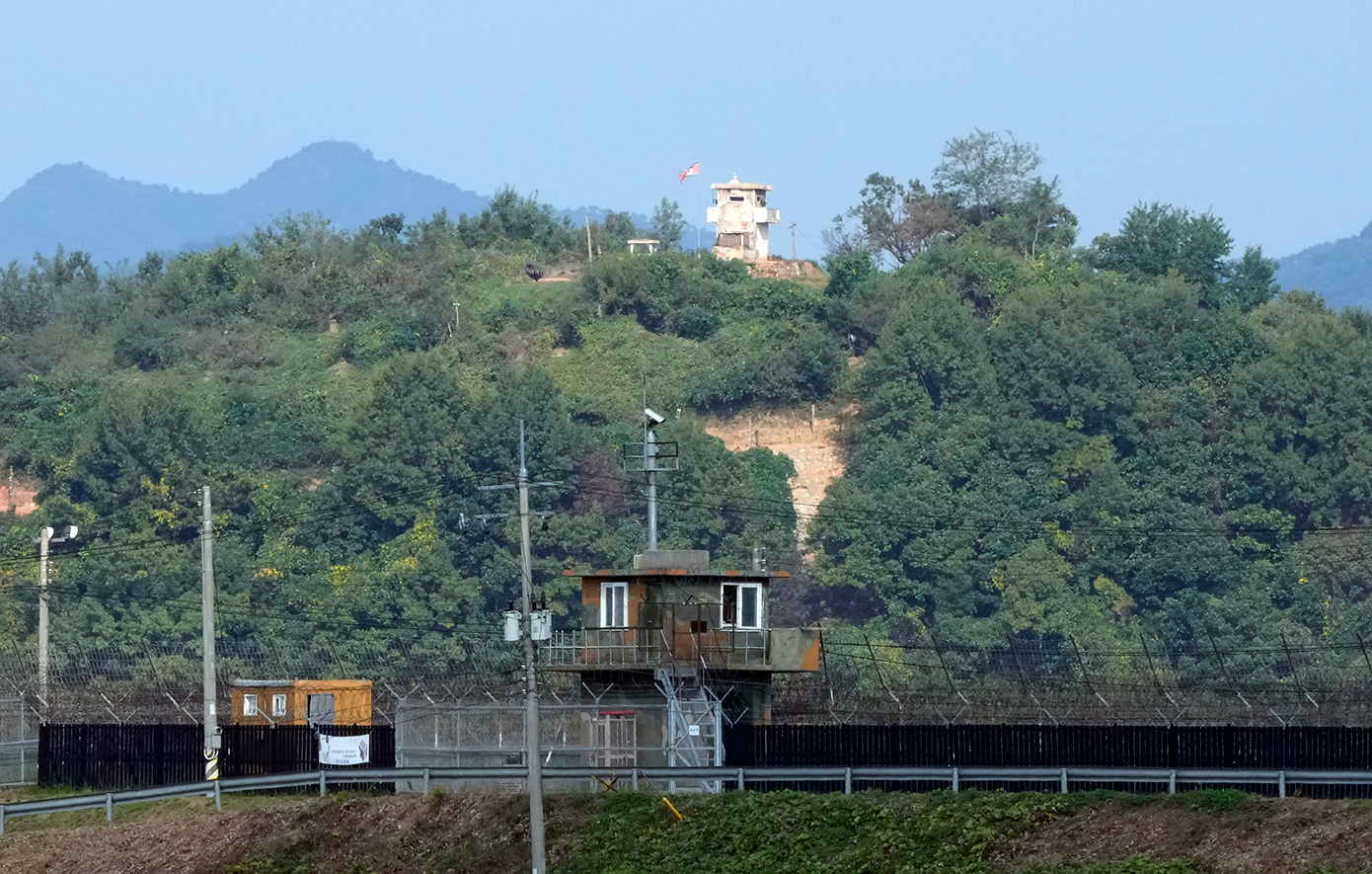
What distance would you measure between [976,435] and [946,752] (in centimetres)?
7697

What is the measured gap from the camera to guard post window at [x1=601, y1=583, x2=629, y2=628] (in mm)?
51969

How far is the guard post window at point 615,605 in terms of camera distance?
5197 centimetres

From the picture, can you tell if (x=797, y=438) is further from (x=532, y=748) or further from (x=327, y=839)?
(x=532, y=748)

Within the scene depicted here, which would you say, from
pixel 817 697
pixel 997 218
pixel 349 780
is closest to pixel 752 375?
pixel 997 218

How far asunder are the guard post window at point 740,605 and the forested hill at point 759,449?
4660 cm

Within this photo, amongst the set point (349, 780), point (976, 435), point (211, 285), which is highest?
point (211, 285)

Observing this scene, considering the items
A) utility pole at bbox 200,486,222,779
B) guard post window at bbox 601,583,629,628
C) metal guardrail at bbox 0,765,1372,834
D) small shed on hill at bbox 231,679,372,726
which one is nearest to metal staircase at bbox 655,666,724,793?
guard post window at bbox 601,583,629,628

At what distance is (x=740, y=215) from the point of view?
16525 cm

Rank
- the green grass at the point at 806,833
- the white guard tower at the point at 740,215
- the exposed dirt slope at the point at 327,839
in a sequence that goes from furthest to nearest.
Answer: the white guard tower at the point at 740,215, the exposed dirt slope at the point at 327,839, the green grass at the point at 806,833

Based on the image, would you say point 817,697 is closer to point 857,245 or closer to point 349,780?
point 349,780

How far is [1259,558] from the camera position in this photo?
114188 mm

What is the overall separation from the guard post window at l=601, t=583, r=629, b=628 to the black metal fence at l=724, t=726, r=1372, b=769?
14.8ft

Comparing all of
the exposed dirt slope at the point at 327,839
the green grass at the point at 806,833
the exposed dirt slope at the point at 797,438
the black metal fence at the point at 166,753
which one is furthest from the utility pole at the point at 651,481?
the exposed dirt slope at the point at 797,438

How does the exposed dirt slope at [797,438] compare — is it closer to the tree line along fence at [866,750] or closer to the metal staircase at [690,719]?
the tree line along fence at [866,750]
